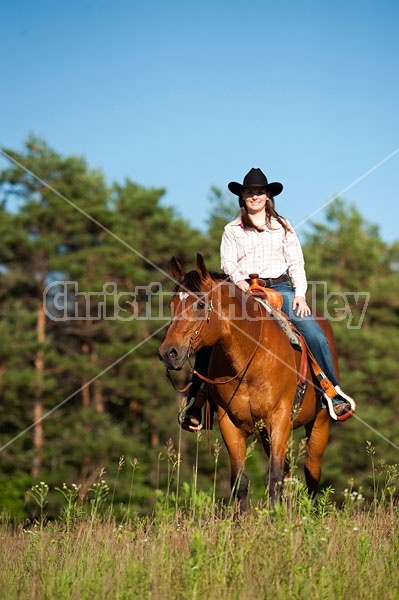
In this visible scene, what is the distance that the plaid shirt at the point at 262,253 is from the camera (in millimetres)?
7648

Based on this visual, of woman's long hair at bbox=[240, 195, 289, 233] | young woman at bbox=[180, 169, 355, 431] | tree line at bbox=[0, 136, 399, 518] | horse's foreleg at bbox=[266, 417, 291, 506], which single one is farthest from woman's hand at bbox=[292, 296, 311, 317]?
tree line at bbox=[0, 136, 399, 518]

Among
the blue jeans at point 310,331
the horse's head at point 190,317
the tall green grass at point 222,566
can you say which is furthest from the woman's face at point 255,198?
the tall green grass at point 222,566

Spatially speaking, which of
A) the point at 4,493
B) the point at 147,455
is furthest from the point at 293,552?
the point at 147,455

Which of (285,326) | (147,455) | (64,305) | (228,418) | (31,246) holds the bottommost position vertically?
(147,455)

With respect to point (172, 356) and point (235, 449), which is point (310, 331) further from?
point (172, 356)

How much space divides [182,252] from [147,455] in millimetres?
10691

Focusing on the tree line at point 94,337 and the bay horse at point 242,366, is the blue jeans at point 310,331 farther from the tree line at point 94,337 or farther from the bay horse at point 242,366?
the tree line at point 94,337

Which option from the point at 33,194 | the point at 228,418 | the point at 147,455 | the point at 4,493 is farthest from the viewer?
the point at 33,194

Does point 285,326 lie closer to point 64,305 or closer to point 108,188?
point 64,305

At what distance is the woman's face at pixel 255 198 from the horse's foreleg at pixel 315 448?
2694 mm

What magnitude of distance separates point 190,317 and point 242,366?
3.10 ft

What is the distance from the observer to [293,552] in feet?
14.8

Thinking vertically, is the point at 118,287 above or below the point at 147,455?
above

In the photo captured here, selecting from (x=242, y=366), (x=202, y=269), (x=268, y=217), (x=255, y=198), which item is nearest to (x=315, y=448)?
(x=242, y=366)
